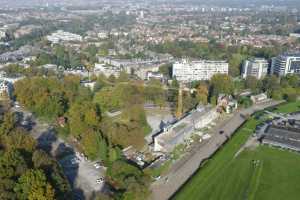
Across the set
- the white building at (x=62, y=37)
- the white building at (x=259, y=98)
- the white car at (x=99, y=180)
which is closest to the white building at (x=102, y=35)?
the white building at (x=62, y=37)

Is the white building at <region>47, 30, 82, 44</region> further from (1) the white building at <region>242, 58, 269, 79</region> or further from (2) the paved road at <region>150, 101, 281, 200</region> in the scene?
(2) the paved road at <region>150, 101, 281, 200</region>

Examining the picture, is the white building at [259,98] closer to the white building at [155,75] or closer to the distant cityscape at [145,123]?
the distant cityscape at [145,123]

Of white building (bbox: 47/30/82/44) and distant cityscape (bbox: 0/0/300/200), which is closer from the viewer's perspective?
distant cityscape (bbox: 0/0/300/200)

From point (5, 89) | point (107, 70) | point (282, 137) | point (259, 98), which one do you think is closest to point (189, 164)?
point (282, 137)

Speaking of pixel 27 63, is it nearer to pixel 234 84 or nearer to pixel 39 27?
pixel 234 84

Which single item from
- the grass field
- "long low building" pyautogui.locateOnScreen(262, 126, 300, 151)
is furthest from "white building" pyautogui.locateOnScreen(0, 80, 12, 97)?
"long low building" pyautogui.locateOnScreen(262, 126, 300, 151)
